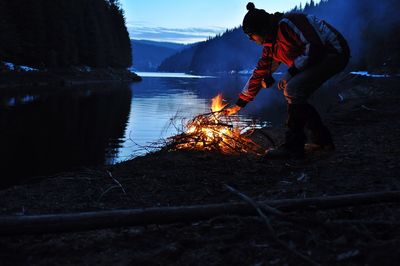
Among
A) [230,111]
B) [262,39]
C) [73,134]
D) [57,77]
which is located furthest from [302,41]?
[57,77]

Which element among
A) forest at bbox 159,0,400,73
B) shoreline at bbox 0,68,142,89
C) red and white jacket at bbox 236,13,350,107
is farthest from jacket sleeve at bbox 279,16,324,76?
shoreline at bbox 0,68,142,89

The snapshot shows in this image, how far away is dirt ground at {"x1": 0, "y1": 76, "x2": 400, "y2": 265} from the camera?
9.07ft

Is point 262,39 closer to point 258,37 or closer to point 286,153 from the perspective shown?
point 258,37

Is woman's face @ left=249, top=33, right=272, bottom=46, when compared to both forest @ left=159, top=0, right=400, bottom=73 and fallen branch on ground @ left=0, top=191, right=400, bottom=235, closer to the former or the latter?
fallen branch on ground @ left=0, top=191, right=400, bottom=235

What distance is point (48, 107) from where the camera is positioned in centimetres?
2347

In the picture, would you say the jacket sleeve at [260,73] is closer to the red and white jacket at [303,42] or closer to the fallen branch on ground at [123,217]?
the red and white jacket at [303,42]

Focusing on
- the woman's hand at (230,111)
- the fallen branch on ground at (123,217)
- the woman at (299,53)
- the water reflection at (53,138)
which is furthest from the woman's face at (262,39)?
the water reflection at (53,138)

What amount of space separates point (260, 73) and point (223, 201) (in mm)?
2599

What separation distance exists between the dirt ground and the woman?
0.47 m

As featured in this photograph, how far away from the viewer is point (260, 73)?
6285 millimetres

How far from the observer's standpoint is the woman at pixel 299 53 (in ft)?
17.5

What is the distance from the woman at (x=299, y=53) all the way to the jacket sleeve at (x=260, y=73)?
0.14 metres

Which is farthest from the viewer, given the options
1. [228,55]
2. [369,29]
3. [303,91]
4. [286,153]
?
[228,55]

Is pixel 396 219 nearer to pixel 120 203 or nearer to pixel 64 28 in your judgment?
pixel 120 203
